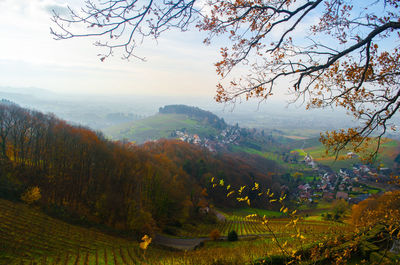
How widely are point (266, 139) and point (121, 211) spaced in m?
136

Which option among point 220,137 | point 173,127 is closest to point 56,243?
point 220,137

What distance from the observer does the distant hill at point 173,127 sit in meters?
140

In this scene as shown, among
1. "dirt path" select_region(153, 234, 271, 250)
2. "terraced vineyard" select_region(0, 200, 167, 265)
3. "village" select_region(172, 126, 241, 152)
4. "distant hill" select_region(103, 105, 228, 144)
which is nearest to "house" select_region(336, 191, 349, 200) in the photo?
"dirt path" select_region(153, 234, 271, 250)

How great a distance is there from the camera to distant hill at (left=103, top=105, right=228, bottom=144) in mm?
139875

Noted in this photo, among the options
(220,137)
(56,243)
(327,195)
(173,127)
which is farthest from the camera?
(173,127)

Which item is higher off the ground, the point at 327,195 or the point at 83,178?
the point at 83,178

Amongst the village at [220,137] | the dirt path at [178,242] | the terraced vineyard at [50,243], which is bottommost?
the dirt path at [178,242]

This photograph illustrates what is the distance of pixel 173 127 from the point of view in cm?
15362

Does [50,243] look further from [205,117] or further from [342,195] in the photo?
[205,117]

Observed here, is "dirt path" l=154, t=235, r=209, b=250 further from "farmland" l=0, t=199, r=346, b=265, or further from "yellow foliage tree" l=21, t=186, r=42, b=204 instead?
"yellow foliage tree" l=21, t=186, r=42, b=204

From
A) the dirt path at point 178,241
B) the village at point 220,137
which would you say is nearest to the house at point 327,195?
the dirt path at point 178,241

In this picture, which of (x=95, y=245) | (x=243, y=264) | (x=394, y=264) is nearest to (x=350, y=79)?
(x=394, y=264)

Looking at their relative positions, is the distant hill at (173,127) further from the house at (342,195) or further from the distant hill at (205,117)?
the house at (342,195)

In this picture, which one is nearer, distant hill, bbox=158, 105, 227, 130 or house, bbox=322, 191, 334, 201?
house, bbox=322, 191, 334, 201
